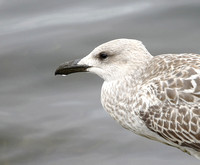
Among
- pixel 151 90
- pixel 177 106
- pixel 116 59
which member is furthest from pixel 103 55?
pixel 177 106

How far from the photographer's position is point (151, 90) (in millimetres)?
7254

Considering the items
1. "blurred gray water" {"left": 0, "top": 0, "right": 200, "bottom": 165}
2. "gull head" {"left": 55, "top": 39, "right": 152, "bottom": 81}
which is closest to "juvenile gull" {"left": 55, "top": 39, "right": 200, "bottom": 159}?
"gull head" {"left": 55, "top": 39, "right": 152, "bottom": 81}

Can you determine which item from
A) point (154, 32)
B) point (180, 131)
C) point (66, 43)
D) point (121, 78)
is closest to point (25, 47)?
point (66, 43)

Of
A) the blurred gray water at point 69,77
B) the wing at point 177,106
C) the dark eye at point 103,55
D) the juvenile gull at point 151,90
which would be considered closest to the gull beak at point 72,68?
the juvenile gull at point 151,90

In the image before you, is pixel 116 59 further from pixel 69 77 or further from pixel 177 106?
pixel 69 77

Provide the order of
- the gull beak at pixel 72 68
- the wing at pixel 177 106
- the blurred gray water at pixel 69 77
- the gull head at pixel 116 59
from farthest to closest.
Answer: the blurred gray water at pixel 69 77, the gull beak at pixel 72 68, the gull head at pixel 116 59, the wing at pixel 177 106

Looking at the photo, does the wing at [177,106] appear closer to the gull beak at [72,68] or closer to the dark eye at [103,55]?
the dark eye at [103,55]

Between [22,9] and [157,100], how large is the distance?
5.17 meters

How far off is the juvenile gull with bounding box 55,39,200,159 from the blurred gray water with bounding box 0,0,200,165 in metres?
1.16

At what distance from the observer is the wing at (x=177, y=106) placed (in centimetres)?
708

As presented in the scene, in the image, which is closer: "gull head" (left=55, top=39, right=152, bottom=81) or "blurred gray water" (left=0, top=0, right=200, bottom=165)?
"gull head" (left=55, top=39, right=152, bottom=81)

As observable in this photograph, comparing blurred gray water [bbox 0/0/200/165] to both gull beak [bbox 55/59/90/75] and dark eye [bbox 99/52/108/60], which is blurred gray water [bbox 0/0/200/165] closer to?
gull beak [bbox 55/59/90/75]

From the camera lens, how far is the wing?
23.2 feet

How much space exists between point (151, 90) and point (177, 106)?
1.13ft
